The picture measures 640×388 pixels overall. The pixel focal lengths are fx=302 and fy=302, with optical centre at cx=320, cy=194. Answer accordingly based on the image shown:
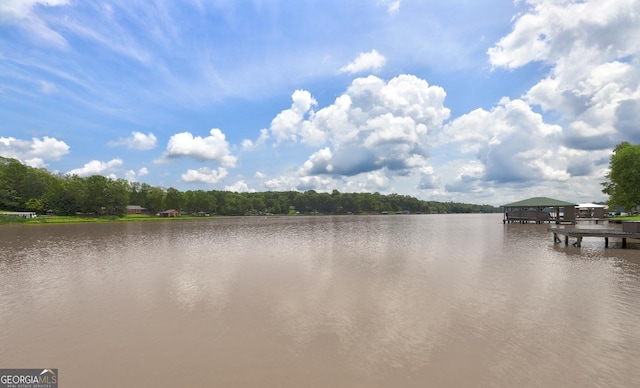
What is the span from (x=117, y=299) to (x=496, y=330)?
14.8 metres

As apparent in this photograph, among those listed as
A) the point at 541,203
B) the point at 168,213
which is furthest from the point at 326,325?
the point at 168,213

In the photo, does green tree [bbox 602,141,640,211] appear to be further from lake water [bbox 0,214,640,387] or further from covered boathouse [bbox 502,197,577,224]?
lake water [bbox 0,214,640,387]

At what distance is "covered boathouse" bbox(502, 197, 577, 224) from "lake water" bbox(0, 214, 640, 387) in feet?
149

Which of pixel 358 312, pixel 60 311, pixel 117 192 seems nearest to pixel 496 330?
pixel 358 312

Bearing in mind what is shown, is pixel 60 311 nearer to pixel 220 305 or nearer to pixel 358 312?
pixel 220 305

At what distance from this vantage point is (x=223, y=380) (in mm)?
6879

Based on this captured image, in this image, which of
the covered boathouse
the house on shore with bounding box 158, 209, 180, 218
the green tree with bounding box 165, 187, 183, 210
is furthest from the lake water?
the green tree with bounding box 165, 187, 183, 210

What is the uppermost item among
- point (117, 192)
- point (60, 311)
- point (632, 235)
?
point (117, 192)

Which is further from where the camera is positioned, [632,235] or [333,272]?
[632,235]

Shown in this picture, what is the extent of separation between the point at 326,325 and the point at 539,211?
7001cm

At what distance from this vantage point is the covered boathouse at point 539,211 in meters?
57.5

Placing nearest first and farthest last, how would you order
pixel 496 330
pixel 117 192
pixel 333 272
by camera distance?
pixel 496 330 → pixel 333 272 → pixel 117 192

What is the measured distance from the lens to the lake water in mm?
7145

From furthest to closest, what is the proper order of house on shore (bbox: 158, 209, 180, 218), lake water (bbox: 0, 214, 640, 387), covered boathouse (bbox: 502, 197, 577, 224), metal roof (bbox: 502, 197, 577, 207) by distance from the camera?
house on shore (bbox: 158, 209, 180, 218) → covered boathouse (bbox: 502, 197, 577, 224) → metal roof (bbox: 502, 197, 577, 207) → lake water (bbox: 0, 214, 640, 387)
